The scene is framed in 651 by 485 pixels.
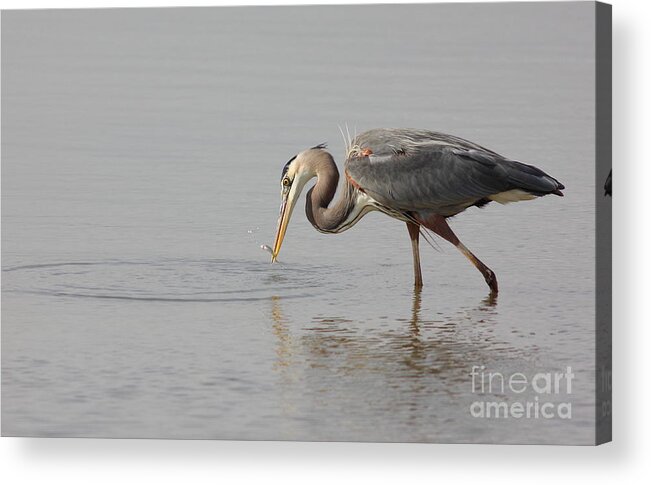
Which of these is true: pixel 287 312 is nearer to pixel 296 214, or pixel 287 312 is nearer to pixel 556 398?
pixel 296 214

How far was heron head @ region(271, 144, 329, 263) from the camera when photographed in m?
12.8

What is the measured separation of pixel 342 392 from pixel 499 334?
1.14m

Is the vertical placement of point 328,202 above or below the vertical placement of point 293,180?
below

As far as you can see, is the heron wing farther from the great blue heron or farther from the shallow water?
the shallow water

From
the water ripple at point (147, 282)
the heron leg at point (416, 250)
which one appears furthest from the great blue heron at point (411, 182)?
the water ripple at point (147, 282)

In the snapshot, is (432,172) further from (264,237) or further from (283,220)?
(264,237)

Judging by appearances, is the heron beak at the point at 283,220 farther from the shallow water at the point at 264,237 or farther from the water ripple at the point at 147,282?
the water ripple at the point at 147,282

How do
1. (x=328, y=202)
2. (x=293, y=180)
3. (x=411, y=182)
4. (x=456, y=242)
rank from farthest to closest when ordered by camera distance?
(x=328, y=202) → (x=293, y=180) → (x=411, y=182) → (x=456, y=242)

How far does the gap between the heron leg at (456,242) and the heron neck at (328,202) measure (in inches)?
23.2

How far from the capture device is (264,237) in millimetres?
13062

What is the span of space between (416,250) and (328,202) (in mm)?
830

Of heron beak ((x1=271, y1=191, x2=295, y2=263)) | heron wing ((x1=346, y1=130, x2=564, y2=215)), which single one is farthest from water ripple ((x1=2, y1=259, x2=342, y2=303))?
heron wing ((x1=346, y1=130, x2=564, y2=215))

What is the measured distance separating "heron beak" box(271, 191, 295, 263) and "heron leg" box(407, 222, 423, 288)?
81cm

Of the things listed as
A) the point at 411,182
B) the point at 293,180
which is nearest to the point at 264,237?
the point at 293,180
